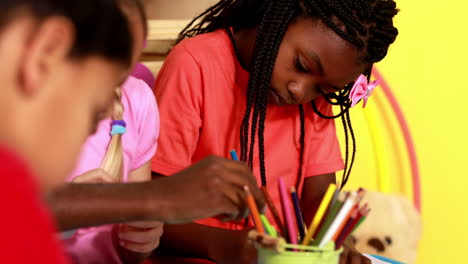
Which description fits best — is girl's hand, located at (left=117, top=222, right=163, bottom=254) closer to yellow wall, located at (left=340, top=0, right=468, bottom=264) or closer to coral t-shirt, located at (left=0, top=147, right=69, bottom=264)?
coral t-shirt, located at (left=0, top=147, right=69, bottom=264)

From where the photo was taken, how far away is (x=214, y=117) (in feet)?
2.70

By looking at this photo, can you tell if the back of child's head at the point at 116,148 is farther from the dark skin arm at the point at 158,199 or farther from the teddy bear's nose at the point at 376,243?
the teddy bear's nose at the point at 376,243

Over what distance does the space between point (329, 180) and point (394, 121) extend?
507 mm

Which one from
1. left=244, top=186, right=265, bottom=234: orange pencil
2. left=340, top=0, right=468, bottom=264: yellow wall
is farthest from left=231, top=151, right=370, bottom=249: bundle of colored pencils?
left=340, top=0, right=468, bottom=264: yellow wall

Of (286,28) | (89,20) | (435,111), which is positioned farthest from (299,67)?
(435,111)

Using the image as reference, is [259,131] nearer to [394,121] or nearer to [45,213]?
[45,213]

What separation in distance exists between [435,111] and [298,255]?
1035 mm

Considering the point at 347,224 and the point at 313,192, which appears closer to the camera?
the point at 347,224

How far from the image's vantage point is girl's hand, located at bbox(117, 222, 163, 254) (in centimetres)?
61

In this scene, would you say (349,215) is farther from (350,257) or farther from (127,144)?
(127,144)

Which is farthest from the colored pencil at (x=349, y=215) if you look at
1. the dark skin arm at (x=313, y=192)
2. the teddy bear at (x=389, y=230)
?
the teddy bear at (x=389, y=230)

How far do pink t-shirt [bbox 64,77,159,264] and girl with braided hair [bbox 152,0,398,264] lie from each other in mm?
45

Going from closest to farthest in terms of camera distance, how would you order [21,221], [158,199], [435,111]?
[21,221] < [158,199] < [435,111]

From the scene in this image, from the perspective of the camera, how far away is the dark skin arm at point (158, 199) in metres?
0.44
